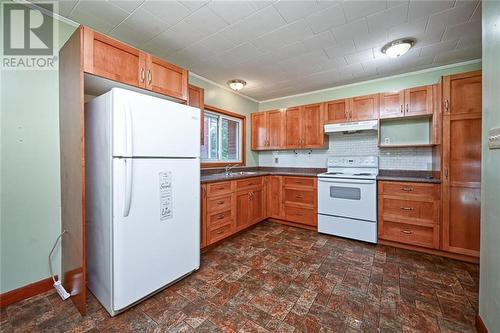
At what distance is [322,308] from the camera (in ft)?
5.42

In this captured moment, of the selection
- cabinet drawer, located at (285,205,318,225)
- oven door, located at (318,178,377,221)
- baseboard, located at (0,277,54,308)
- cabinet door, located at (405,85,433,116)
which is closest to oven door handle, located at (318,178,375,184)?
oven door, located at (318,178,377,221)

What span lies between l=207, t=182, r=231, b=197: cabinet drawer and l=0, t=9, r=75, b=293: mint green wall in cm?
147

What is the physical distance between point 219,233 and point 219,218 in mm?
201

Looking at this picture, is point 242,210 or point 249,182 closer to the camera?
point 242,210

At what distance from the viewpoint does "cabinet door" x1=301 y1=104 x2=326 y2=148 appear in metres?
3.61

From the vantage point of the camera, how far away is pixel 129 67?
181 centimetres

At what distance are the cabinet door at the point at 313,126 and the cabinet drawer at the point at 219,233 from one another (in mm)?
2003

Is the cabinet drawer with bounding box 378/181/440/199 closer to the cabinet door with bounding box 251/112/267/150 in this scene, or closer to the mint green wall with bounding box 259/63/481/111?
the mint green wall with bounding box 259/63/481/111

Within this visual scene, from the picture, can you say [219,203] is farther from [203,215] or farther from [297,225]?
[297,225]

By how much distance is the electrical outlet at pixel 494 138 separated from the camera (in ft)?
3.82

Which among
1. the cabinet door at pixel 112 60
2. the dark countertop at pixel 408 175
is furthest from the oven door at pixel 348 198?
the cabinet door at pixel 112 60

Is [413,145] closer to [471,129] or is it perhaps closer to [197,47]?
[471,129]

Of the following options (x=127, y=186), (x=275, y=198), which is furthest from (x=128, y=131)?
(x=275, y=198)

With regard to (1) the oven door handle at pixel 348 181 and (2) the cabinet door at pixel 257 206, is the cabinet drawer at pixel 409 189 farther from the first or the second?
(2) the cabinet door at pixel 257 206
